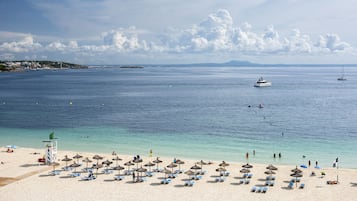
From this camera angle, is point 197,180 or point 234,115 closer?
point 197,180

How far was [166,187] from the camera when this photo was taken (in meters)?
31.9

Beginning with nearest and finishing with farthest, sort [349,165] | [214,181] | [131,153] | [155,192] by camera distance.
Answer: [155,192] → [214,181] → [349,165] → [131,153]

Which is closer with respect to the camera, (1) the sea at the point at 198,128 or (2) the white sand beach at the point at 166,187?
(2) the white sand beach at the point at 166,187

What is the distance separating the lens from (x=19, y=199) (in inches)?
1117

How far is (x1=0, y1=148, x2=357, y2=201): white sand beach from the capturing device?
96.4 feet

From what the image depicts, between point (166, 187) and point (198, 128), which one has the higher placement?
point (198, 128)

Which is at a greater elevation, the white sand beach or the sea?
the sea

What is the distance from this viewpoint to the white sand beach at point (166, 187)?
29.4m

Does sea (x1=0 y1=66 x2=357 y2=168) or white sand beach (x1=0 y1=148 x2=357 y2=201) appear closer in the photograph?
white sand beach (x1=0 y1=148 x2=357 y2=201)

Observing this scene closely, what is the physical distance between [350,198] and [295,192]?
160 inches

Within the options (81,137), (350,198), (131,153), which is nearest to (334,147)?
(350,198)

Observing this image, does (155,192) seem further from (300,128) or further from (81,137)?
(300,128)

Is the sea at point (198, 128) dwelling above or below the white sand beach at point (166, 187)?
above

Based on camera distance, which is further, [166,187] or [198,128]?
[198,128]
